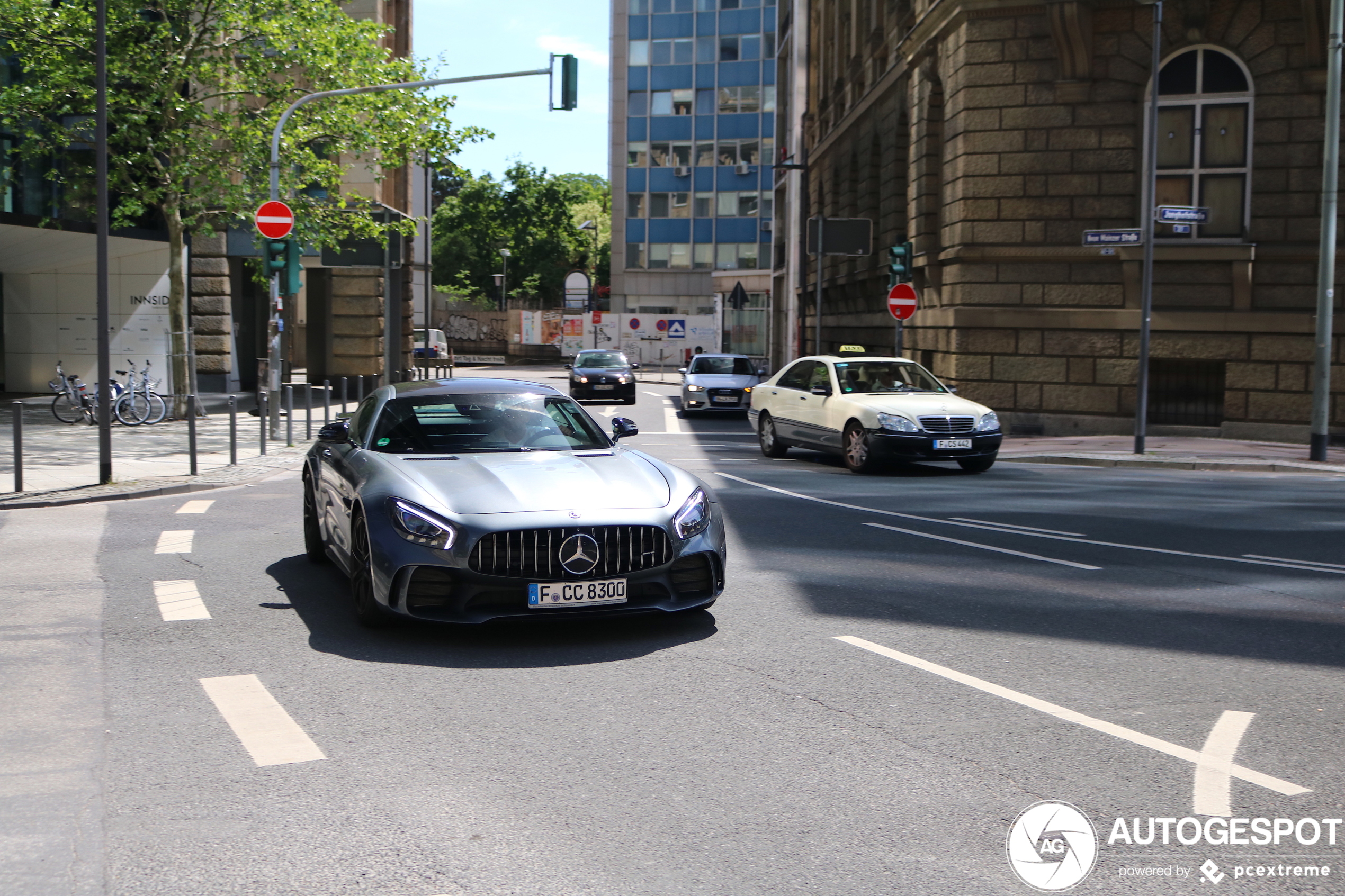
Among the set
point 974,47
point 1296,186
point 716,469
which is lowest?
point 716,469

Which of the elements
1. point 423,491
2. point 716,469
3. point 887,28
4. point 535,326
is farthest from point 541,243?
point 423,491

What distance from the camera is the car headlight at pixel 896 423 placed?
16.2 m

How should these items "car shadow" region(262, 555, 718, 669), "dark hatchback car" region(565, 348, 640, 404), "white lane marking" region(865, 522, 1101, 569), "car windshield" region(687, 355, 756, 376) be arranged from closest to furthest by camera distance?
"car shadow" region(262, 555, 718, 669) → "white lane marking" region(865, 522, 1101, 569) → "car windshield" region(687, 355, 756, 376) → "dark hatchback car" region(565, 348, 640, 404)

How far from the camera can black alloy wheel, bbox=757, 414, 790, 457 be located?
19.5 meters

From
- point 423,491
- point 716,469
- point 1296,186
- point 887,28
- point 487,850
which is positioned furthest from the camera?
point 887,28

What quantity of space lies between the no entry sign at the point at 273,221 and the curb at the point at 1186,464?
11.4 meters

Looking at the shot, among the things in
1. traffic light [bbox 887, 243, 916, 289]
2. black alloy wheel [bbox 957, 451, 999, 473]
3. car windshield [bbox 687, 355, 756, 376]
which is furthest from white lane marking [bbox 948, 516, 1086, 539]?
car windshield [bbox 687, 355, 756, 376]

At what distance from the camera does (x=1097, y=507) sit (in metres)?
13.3

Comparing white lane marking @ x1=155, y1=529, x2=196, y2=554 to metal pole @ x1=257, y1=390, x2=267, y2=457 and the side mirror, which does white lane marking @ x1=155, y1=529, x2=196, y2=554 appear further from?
metal pole @ x1=257, y1=390, x2=267, y2=457

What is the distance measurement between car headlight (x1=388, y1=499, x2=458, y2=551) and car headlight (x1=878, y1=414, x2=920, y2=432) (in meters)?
10.2

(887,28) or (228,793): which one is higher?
(887,28)

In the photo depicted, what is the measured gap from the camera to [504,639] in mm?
6965

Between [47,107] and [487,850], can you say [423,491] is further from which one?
[47,107]

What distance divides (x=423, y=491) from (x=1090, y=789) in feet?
12.2
